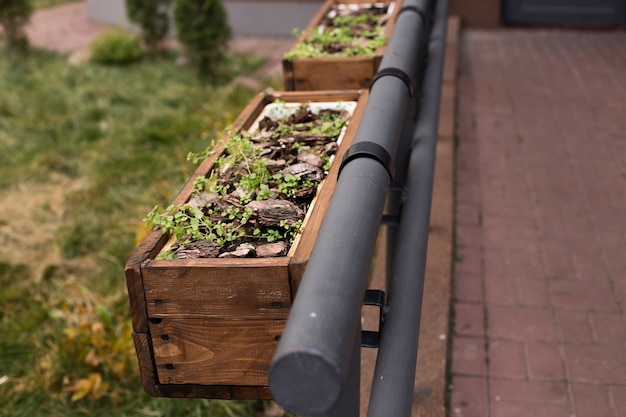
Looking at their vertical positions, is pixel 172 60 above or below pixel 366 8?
below

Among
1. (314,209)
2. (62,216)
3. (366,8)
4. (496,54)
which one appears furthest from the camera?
(496,54)

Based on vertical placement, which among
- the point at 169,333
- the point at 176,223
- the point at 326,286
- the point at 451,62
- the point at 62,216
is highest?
the point at 326,286

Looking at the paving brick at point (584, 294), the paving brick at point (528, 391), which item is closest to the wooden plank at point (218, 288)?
the paving brick at point (528, 391)

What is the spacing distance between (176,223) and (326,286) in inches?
33.5

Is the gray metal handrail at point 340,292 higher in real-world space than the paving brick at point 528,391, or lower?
higher

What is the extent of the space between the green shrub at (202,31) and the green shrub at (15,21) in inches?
103

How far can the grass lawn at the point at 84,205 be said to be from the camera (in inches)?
135

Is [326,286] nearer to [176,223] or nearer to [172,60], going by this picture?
[176,223]

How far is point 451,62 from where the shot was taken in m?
6.97

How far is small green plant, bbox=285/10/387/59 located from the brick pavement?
127 centimetres

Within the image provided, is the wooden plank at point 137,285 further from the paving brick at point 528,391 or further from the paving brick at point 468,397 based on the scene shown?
the paving brick at point 528,391

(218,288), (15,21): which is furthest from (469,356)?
(15,21)

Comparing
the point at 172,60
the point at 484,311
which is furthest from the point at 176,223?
the point at 172,60

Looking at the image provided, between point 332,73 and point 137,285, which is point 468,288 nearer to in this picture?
point 332,73
